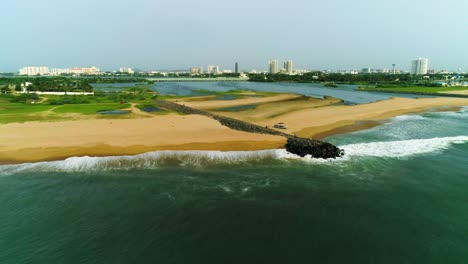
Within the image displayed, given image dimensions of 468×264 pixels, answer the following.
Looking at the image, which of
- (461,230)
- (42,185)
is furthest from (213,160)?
(461,230)

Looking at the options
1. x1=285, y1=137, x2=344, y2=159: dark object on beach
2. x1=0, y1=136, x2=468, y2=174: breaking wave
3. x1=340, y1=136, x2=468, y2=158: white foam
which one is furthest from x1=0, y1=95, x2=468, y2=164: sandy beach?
x1=340, y1=136, x2=468, y2=158: white foam

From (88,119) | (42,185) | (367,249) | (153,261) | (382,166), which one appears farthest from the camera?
(88,119)

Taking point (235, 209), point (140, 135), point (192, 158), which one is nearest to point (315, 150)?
point (192, 158)

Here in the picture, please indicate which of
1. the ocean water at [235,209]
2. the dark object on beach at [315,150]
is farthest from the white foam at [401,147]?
the dark object on beach at [315,150]

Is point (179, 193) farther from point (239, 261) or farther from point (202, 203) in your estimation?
point (239, 261)

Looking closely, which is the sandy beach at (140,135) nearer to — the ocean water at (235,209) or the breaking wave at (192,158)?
the breaking wave at (192,158)

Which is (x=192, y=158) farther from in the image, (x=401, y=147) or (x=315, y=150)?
(x=401, y=147)

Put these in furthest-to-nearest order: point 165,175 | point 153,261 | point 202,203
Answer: point 165,175
point 202,203
point 153,261

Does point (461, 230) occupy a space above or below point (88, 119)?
below
